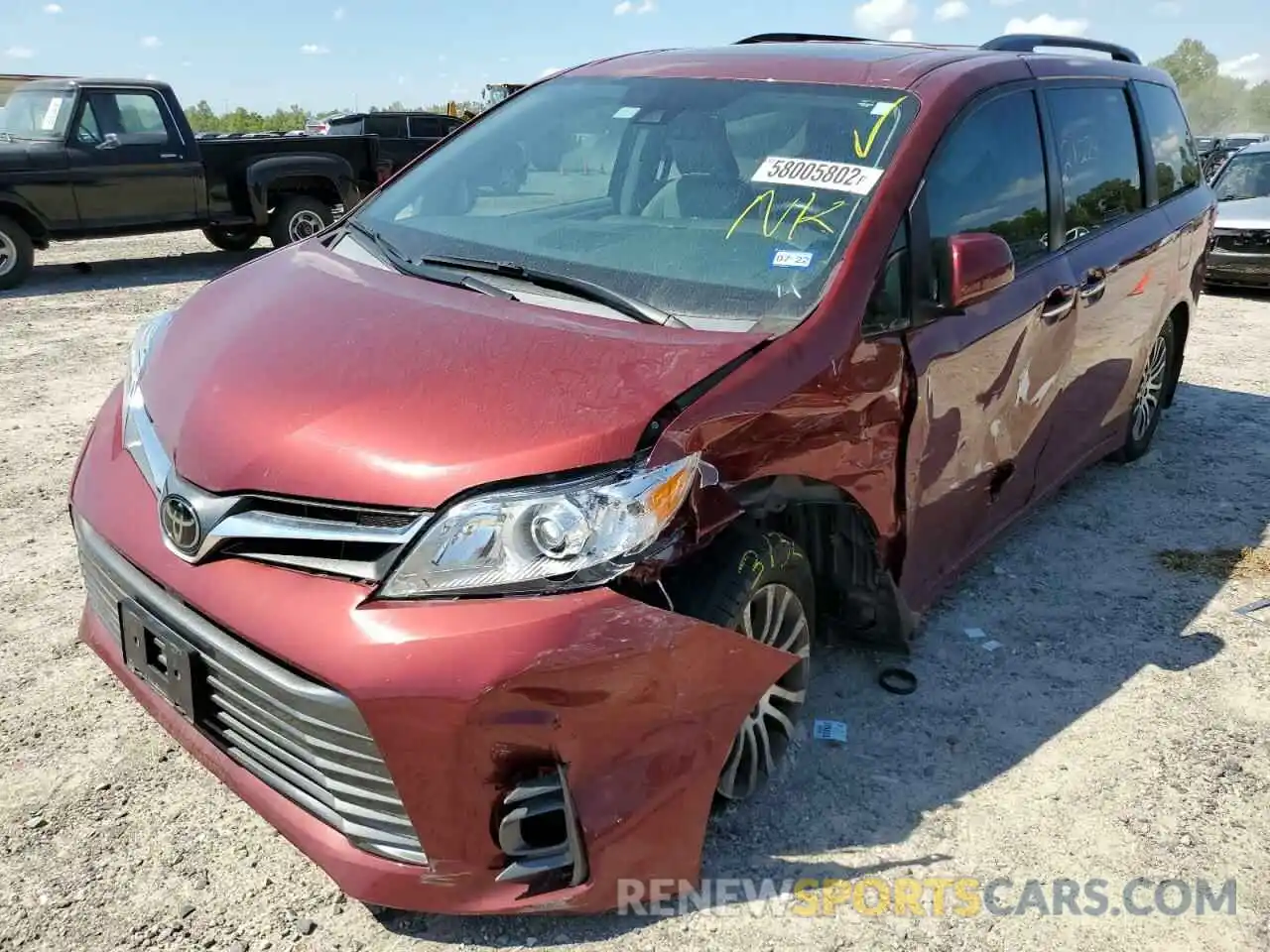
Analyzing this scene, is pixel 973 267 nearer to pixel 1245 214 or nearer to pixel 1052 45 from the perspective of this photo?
pixel 1052 45

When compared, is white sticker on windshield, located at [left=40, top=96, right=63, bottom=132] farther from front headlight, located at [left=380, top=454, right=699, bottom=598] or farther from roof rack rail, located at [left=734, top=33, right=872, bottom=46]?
front headlight, located at [left=380, top=454, right=699, bottom=598]

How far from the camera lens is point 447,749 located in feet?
6.40

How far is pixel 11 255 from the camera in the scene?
1005 centimetres

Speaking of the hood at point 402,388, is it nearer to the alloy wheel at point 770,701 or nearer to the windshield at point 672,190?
the windshield at point 672,190

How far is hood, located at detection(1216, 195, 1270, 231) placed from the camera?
33.2ft

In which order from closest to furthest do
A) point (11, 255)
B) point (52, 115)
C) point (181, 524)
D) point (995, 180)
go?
1. point (181, 524)
2. point (995, 180)
3. point (11, 255)
4. point (52, 115)

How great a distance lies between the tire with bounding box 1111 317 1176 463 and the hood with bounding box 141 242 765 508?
11.5 ft

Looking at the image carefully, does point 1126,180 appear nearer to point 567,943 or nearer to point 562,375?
point 562,375

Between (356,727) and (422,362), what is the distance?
2.69 feet

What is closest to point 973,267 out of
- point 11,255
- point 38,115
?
point 11,255

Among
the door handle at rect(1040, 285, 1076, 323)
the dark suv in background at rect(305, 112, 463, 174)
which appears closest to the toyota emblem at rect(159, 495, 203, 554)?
the door handle at rect(1040, 285, 1076, 323)

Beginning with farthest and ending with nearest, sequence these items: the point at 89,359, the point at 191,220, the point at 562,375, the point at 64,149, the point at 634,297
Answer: the point at 191,220
the point at 64,149
the point at 89,359
the point at 634,297
the point at 562,375

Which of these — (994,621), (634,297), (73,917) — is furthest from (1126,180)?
(73,917)

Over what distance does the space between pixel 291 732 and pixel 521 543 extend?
0.60m
